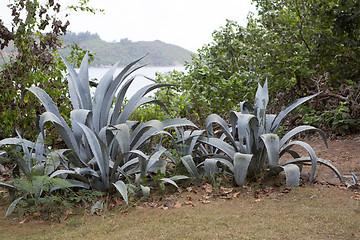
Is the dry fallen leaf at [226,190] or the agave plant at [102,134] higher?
the agave plant at [102,134]

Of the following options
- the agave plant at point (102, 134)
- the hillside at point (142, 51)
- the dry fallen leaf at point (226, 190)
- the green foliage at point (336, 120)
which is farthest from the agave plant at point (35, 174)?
the hillside at point (142, 51)

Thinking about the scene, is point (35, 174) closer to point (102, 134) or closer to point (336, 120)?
point (102, 134)

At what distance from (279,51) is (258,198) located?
374 centimetres

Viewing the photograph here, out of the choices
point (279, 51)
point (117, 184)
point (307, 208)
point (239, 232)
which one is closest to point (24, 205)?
point (117, 184)

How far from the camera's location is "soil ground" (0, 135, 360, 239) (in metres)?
2.40

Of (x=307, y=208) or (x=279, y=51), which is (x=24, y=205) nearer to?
(x=307, y=208)

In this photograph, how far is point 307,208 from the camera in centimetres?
279

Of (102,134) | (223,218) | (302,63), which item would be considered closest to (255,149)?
(223,218)

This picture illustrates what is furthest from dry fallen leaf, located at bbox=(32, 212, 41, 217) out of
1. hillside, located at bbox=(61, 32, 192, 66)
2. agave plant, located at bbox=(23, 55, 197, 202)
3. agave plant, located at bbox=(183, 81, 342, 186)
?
hillside, located at bbox=(61, 32, 192, 66)

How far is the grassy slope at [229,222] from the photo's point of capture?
2.38 m

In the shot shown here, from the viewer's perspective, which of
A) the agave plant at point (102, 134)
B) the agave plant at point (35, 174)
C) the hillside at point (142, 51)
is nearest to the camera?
the agave plant at point (35, 174)

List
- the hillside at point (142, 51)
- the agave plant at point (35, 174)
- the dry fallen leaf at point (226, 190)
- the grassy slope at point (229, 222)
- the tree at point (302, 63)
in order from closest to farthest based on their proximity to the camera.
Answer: the grassy slope at point (229, 222), the agave plant at point (35, 174), the dry fallen leaf at point (226, 190), the tree at point (302, 63), the hillside at point (142, 51)

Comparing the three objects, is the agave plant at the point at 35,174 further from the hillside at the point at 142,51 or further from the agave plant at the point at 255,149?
the hillside at the point at 142,51

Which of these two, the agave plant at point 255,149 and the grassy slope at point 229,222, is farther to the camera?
the agave plant at point 255,149
